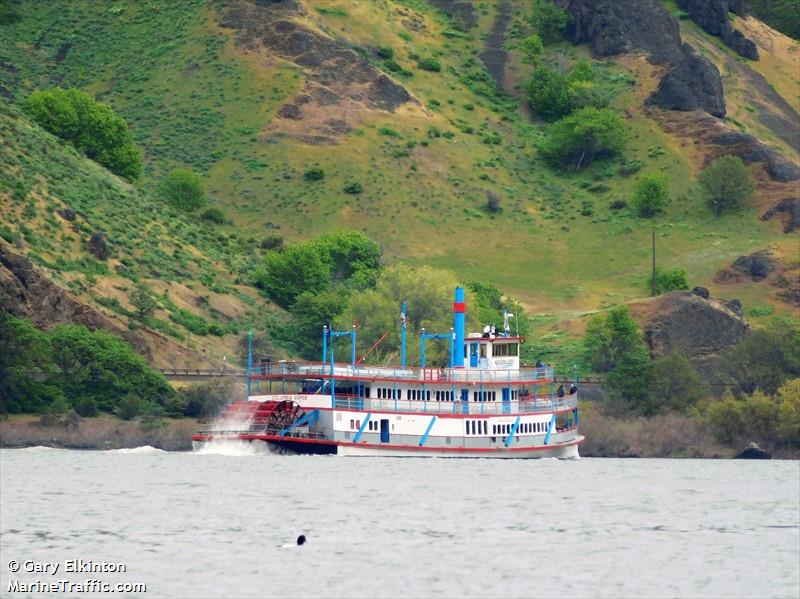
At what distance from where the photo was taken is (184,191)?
186m

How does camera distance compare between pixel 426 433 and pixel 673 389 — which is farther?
pixel 673 389

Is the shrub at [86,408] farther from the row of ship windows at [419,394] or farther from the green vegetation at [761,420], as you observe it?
the green vegetation at [761,420]

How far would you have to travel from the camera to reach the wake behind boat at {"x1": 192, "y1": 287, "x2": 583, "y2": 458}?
9956 cm

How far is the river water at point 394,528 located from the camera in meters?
51.2

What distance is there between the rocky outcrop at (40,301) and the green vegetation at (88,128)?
5182 cm

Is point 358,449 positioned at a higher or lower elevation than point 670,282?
higher

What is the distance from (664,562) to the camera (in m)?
56.3

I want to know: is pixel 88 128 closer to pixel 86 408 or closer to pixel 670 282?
pixel 670 282

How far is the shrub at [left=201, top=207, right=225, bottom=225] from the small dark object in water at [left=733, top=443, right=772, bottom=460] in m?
86.8

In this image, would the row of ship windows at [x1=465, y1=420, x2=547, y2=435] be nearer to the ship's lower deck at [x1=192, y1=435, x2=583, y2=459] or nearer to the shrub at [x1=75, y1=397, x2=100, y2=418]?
the ship's lower deck at [x1=192, y1=435, x2=583, y2=459]

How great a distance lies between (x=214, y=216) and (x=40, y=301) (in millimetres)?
59265

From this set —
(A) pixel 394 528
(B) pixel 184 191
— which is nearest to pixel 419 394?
(A) pixel 394 528

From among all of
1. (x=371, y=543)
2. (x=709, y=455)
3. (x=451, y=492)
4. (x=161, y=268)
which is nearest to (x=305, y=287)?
(x=161, y=268)

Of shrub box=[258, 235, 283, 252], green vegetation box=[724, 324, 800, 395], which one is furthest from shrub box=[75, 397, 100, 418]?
shrub box=[258, 235, 283, 252]
